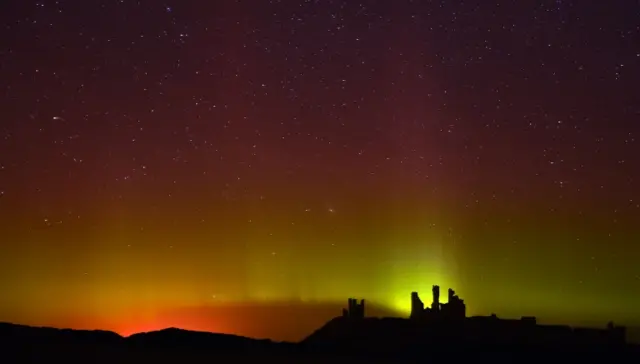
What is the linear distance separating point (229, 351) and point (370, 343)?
9.98 metres

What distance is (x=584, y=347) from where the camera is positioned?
3244cm

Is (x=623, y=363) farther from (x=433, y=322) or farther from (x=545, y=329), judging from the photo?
(x=433, y=322)

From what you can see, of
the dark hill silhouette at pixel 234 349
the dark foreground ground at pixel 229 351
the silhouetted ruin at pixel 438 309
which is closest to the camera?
the dark foreground ground at pixel 229 351

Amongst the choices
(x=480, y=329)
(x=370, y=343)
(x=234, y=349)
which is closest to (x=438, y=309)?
(x=480, y=329)

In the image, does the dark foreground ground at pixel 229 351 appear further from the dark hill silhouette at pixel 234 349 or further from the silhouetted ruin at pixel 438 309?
the silhouetted ruin at pixel 438 309

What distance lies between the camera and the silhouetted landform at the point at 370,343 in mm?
22484

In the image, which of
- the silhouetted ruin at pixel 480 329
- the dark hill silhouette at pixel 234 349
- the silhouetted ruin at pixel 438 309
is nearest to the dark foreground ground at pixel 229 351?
the dark hill silhouette at pixel 234 349

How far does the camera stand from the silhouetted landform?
22.5 meters

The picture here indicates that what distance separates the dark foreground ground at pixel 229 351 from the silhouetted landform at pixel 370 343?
0.03 meters

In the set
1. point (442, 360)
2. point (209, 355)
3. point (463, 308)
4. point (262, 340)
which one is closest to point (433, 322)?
point (463, 308)

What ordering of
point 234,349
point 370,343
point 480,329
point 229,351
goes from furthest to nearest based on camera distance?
1. point 480,329
2. point 370,343
3. point 234,349
4. point 229,351

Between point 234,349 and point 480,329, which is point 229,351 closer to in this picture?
point 234,349

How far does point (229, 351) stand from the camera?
969 inches

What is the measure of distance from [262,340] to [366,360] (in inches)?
323
